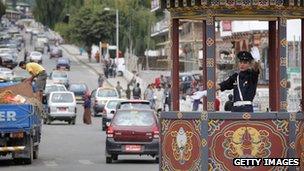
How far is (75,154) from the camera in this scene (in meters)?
30.5

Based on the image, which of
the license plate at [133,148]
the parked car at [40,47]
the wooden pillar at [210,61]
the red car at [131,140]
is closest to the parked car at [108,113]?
the red car at [131,140]

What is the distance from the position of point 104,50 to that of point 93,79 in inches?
961

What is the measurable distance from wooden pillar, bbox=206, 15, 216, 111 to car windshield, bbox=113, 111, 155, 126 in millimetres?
12329

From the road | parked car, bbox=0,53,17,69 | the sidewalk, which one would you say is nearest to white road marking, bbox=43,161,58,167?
the road

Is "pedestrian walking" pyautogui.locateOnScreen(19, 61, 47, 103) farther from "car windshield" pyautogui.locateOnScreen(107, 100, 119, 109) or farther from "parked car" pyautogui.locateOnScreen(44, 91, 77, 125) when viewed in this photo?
"parked car" pyautogui.locateOnScreen(44, 91, 77, 125)

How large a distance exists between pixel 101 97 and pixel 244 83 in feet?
134

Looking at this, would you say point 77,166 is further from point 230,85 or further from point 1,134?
point 230,85

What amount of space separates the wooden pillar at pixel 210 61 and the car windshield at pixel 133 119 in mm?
12329

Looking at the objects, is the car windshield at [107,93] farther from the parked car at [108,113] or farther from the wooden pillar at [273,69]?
the wooden pillar at [273,69]

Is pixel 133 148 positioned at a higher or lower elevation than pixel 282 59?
lower

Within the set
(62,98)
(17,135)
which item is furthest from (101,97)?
(17,135)

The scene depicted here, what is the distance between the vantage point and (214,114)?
599 inches

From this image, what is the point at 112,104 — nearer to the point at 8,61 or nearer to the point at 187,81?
the point at 187,81

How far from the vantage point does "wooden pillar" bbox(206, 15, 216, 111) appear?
15.4 m
